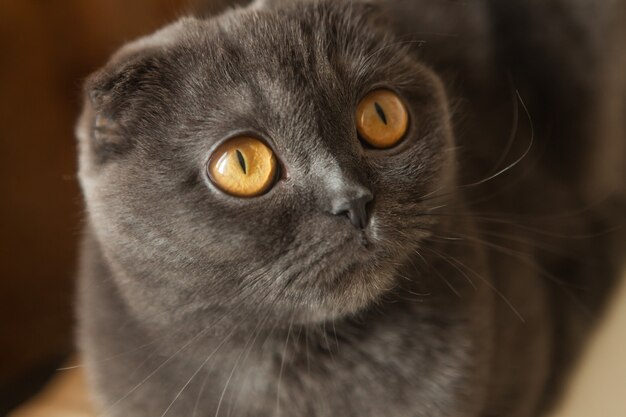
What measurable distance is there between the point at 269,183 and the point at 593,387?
2.23 feet

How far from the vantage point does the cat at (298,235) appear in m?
0.88

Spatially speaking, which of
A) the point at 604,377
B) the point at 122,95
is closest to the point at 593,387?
the point at 604,377

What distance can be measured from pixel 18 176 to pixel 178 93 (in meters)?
0.67

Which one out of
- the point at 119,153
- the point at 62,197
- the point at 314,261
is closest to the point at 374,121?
the point at 314,261

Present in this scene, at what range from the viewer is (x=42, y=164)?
1.47 metres

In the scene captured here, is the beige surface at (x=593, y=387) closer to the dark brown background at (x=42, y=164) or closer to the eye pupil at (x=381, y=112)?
the dark brown background at (x=42, y=164)

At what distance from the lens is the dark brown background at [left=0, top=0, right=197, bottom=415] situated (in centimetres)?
140

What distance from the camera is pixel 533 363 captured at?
1.22 metres

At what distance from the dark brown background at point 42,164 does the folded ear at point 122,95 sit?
44cm

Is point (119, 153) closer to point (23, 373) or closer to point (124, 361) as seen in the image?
point (124, 361)

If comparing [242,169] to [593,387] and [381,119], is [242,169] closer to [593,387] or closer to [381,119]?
[381,119]

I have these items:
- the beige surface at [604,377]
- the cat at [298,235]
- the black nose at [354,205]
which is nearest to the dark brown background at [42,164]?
the cat at [298,235]

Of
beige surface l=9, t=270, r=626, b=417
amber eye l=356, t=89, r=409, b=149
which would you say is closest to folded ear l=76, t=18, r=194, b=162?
amber eye l=356, t=89, r=409, b=149

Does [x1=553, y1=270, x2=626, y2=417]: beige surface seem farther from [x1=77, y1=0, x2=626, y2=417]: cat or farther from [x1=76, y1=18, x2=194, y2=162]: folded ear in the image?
[x1=76, y1=18, x2=194, y2=162]: folded ear
